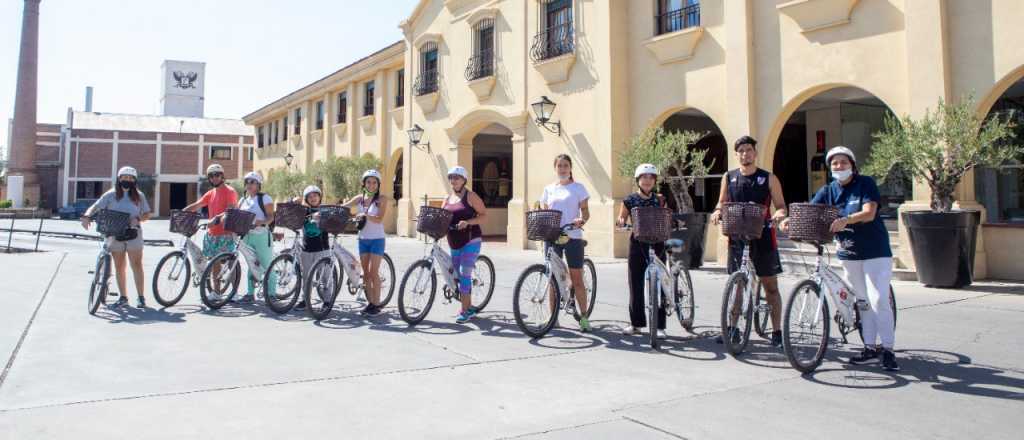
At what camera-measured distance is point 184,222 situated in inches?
301

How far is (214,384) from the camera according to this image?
4.43 metres

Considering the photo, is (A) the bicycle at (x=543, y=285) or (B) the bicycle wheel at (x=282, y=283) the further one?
(B) the bicycle wheel at (x=282, y=283)

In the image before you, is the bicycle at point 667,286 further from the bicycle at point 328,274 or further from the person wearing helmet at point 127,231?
the person wearing helmet at point 127,231

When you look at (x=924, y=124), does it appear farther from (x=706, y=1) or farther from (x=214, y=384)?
(x=214, y=384)

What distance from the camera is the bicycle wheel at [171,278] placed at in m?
7.69

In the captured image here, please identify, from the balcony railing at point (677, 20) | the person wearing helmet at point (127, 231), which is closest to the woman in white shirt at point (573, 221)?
the person wearing helmet at point (127, 231)

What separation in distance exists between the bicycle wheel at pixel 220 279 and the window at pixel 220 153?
2129 inches

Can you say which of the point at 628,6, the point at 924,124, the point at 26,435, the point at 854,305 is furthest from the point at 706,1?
the point at 26,435

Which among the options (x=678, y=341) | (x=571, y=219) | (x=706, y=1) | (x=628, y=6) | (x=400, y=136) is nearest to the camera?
(x=678, y=341)

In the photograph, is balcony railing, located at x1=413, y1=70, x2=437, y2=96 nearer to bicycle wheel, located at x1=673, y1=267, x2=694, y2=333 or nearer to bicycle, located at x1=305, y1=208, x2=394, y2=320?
bicycle, located at x1=305, y1=208, x2=394, y2=320

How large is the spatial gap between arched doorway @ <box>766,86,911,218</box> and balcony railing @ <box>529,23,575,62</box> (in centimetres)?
539

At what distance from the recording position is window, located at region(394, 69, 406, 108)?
77.8 feet

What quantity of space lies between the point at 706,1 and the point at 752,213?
30.9ft

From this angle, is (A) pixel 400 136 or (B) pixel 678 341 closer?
(B) pixel 678 341
